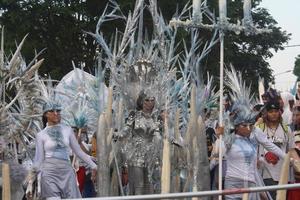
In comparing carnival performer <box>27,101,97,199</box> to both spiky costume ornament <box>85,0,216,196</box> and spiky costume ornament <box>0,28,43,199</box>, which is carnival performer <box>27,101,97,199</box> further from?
spiky costume ornament <box>85,0,216,196</box>

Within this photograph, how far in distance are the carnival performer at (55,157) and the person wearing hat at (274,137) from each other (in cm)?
205

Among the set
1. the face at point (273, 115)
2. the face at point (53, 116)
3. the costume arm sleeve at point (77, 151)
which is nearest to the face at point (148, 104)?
the costume arm sleeve at point (77, 151)

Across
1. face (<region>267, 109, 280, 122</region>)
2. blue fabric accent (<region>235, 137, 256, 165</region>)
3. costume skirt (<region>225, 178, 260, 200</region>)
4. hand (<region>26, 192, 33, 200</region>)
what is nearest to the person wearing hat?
face (<region>267, 109, 280, 122</region>)

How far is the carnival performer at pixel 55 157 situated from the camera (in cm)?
880

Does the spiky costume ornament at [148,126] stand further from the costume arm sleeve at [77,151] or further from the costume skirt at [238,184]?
the costume skirt at [238,184]

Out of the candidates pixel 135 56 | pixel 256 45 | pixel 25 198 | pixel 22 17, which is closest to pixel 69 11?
pixel 22 17

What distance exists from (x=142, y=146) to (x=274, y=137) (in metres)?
1.56

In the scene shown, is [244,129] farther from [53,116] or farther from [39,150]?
[39,150]

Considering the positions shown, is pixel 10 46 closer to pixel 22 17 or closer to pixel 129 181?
pixel 22 17

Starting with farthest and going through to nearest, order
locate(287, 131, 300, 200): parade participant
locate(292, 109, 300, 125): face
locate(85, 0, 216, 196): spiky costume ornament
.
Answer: locate(85, 0, 216, 196): spiky costume ornament, locate(292, 109, 300, 125): face, locate(287, 131, 300, 200): parade participant

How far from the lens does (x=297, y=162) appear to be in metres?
8.12

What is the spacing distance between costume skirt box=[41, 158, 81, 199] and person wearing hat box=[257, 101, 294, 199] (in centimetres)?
220

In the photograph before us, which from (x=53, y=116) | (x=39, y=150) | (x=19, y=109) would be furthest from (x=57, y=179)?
(x=19, y=109)

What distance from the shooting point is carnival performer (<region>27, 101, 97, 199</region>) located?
880cm
